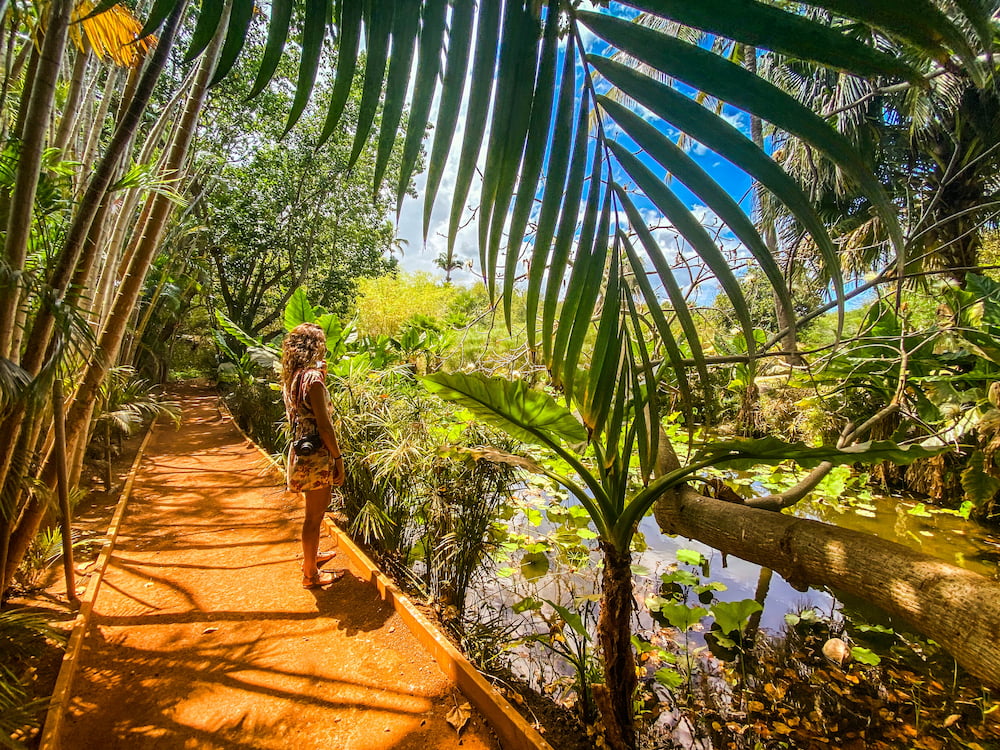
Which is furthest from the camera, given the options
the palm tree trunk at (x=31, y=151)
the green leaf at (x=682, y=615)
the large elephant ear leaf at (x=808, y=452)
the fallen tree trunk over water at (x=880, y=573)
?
the green leaf at (x=682, y=615)

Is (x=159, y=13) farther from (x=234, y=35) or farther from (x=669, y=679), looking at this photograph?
(x=669, y=679)

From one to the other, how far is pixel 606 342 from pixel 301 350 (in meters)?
2.33

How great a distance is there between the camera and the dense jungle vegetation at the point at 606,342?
17.4 inches

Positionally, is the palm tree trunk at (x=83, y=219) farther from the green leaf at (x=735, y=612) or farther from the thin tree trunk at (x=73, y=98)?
the green leaf at (x=735, y=612)

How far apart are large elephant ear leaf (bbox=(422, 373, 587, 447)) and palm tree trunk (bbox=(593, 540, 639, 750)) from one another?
47 centimetres

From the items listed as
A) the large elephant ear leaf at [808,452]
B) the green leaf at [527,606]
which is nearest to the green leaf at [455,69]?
the large elephant ear leaf at [808,452]

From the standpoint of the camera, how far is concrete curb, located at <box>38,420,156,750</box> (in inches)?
55.2

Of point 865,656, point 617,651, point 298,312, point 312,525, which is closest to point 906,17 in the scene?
point 617,651

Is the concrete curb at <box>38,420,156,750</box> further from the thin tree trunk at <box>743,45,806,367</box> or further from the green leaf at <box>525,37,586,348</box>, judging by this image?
the thin tree trunk at <box>743,45,806,367</box>

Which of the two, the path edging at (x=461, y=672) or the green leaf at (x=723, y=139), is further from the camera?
the path edging at (x=461, y=672)

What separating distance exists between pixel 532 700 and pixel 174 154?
122 inches

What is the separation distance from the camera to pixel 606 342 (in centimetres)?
69

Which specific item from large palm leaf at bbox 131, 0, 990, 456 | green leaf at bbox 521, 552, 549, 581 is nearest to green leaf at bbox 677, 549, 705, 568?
green leaf at bbox 521, 552, 549, 581

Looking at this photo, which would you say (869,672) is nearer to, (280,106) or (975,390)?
(975,390)
